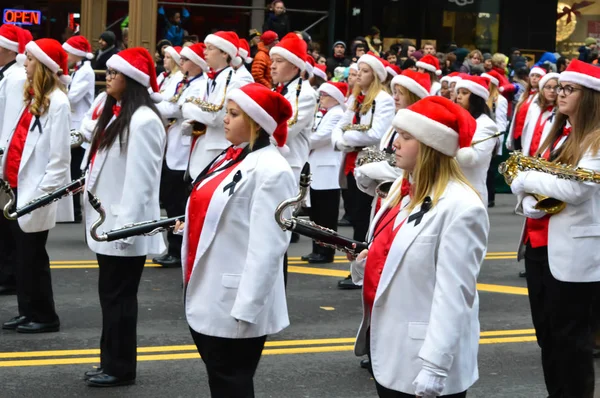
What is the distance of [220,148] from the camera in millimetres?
10875

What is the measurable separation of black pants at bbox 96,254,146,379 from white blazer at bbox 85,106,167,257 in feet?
0.40

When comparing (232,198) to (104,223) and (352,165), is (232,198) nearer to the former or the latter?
(104,223)

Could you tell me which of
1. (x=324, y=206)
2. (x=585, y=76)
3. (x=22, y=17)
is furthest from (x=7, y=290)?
(x=22, y=17)

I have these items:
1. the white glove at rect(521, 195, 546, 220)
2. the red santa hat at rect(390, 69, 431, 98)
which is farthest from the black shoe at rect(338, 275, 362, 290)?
the white glove at rect(521, 195, 546, 220)

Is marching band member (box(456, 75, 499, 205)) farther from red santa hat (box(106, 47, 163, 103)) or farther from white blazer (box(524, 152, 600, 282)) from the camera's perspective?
red santa hat (box(106, 47, 163, 103))

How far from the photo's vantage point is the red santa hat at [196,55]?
1180cm

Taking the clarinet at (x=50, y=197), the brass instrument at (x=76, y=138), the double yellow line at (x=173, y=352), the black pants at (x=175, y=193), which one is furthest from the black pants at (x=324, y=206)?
the clarinet at (x=50, y=197)

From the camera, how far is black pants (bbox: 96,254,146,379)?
6965 millimetres

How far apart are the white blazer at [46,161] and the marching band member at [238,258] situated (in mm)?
2695

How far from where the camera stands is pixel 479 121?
941cm

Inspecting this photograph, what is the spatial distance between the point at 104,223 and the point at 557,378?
9.70ft

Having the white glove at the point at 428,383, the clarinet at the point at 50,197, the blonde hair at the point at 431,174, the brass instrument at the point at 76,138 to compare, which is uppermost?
the blonde hair at the point at 431,174

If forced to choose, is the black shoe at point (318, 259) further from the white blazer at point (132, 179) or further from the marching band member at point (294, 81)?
the white blazer at point (132, 179)

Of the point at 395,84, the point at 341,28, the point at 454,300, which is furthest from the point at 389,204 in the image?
the point at 341,28
